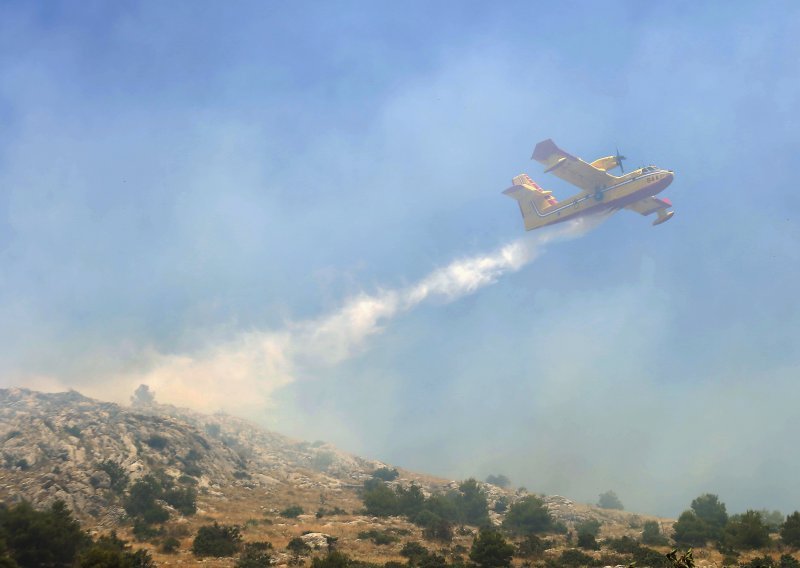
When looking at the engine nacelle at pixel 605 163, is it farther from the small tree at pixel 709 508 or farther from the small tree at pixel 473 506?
the small tree at pixel 473 506

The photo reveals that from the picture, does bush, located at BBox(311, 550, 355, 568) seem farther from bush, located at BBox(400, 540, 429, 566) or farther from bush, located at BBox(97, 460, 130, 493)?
bush, located at BBox(97, 460, 130, 493)

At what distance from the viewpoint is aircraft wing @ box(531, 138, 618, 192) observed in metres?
60.3

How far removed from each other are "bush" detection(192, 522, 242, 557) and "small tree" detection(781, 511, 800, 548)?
37.9 m

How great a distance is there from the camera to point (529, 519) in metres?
43.9

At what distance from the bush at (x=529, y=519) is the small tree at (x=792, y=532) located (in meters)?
19.2

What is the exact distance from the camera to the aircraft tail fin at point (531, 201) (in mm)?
70688

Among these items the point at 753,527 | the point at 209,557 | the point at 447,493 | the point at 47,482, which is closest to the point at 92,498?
the point at 47,482

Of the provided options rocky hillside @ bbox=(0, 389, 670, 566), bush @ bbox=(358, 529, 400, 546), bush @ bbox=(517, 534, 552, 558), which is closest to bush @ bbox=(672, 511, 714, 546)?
rocky hillside @ bbox=(0, 389, 670, 566)

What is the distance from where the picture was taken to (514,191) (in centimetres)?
7238

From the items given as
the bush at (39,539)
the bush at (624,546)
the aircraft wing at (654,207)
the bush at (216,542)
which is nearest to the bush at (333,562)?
the bush at (216,542)

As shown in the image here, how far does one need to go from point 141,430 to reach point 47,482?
21.9 metres

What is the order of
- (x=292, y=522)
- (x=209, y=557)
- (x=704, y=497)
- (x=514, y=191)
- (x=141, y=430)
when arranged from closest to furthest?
(x=209, y=557)
(x=292, y=522)
(x=704, y=497)
(x=141, y=430)
(x=514, y=191)

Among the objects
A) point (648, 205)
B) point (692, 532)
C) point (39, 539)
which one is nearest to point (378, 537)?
point (39, 539)

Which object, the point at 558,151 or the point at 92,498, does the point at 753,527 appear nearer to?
the point at 558,151
